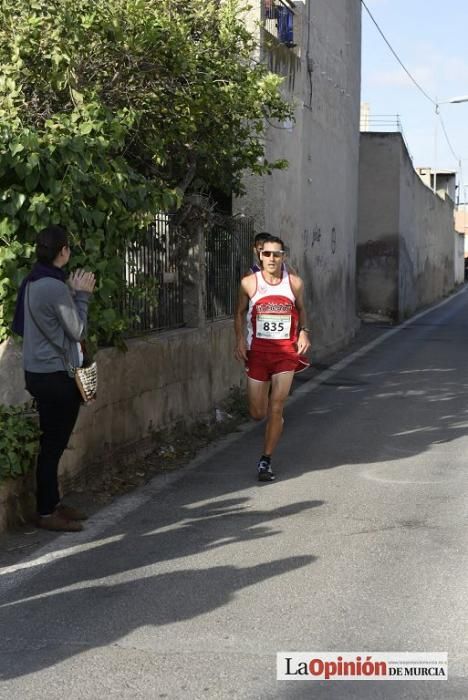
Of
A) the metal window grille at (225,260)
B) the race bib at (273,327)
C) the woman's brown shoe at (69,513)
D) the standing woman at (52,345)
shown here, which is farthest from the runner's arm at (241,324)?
the metal window grille at (225,260)

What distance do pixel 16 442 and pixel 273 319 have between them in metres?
2.53

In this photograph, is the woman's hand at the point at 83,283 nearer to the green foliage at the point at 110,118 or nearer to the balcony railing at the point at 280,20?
the green foliage at the point at 110,118

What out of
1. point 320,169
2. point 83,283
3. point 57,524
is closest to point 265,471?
point 57,524

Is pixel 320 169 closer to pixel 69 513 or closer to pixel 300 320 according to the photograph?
pixel 300 320

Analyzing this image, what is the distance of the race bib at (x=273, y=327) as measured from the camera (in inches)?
330

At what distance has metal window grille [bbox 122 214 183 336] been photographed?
8.98 meters

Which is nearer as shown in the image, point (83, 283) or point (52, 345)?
point (52, 345)

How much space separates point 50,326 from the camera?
21.0 ft

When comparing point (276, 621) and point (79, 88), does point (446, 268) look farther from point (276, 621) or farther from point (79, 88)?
point (276, 621)

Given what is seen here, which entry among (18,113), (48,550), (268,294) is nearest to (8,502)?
(48,550)

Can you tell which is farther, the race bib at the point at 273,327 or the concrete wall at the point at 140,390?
the race bib at the point at 273,327

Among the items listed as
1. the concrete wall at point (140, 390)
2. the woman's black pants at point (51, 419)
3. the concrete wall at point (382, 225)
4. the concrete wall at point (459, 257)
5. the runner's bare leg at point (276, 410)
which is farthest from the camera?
the concrete wall at point (459, 257)

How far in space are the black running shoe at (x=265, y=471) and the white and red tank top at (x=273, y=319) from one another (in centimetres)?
86

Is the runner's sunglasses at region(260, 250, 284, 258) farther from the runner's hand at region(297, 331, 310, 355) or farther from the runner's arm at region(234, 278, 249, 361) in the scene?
the runner's hand at region(297, 331, 310, 355)
